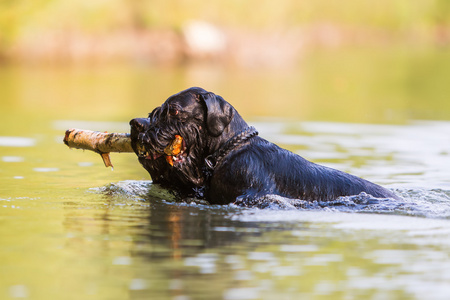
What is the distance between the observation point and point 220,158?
731 cm

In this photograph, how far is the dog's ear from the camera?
723 centimetres

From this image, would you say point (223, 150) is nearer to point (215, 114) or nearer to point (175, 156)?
point (215, 114)

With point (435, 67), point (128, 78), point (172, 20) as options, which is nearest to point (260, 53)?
point (172, 20)

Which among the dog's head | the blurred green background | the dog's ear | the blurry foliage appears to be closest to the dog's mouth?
the dog's head

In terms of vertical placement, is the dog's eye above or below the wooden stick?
above

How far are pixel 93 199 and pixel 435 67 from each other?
31841 millimetres

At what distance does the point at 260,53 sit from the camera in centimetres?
4116

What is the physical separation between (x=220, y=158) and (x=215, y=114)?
412 mm

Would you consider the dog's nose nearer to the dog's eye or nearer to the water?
the dog's eye

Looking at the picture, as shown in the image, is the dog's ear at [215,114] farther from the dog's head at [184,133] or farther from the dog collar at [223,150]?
the dog collar at [223,150]

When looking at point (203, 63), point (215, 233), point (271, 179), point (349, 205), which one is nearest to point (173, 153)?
point (271, 179)

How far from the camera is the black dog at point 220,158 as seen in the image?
7215 millimetres

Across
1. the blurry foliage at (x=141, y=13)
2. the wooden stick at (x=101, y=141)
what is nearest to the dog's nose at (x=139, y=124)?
the wooden stick at (x=101, y=141)

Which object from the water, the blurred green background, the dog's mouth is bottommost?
the water
